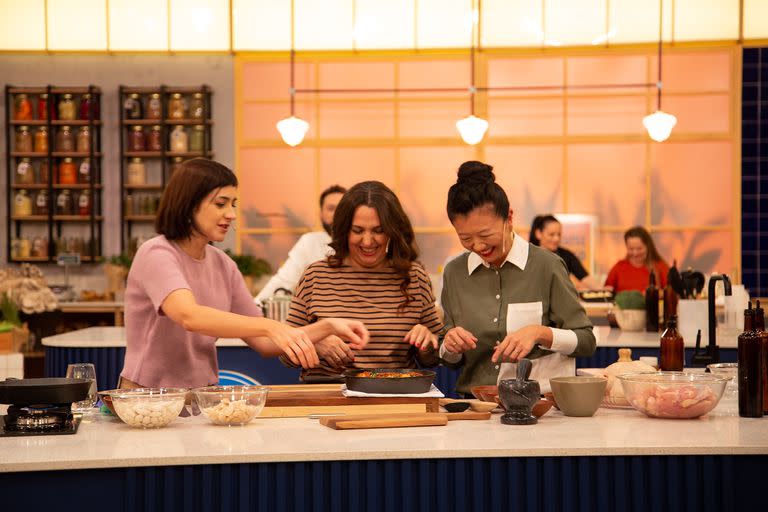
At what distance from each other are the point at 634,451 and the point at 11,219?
9.06 m

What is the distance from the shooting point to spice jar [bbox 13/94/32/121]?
32.7ft

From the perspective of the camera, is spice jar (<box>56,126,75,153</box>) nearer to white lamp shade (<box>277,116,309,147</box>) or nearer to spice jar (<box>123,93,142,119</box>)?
spice jar (<box>123,93,142,119</box>)

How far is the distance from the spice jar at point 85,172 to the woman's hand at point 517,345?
26.5 ft

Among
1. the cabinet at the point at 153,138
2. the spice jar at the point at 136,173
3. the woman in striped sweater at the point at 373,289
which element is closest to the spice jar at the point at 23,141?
the cabinet at the point at 153,138

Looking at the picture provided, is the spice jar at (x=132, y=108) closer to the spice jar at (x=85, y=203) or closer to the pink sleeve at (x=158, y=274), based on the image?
the spice jar at (x=85, y=203)

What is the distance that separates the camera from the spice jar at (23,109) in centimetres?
998

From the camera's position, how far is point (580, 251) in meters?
9.91

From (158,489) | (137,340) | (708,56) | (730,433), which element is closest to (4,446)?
(158,489)

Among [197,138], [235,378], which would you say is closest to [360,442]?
[235,378]

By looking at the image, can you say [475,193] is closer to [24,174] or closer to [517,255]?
[517,255]

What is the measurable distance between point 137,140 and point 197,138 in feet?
1.98

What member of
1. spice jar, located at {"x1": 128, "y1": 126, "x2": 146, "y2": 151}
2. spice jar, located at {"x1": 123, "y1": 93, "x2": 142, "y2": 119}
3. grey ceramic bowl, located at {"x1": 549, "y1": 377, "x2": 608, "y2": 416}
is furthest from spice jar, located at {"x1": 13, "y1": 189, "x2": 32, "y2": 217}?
grey ceramic bowl, located at {"x1": 549, "y1": 377, "x2": 608, "y2": 416}

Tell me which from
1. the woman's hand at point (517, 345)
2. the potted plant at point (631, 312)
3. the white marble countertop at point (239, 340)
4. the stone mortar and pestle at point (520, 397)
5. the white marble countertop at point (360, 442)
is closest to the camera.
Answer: the white marble countertop at point (360, 442)

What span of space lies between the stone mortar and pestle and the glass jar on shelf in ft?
27.6
